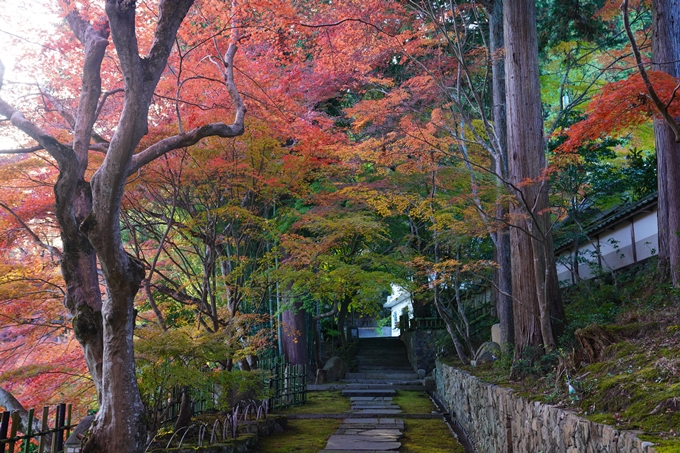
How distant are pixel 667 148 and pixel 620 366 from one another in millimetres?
5033

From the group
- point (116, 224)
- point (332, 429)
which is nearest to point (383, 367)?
point (332, 429)

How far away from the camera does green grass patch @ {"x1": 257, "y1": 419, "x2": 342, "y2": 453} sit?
31.1 ft

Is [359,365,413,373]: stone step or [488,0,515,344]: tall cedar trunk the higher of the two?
[488,0,515,344]: tall cedar trunk

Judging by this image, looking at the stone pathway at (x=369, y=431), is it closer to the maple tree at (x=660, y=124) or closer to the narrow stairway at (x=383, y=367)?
the narrow stairway at (x=383, y=367)

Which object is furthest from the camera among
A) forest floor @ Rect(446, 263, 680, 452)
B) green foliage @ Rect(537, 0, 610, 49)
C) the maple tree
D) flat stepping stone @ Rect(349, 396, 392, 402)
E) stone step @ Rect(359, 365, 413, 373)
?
stone step @ Rect(359, 365, 413, 373)

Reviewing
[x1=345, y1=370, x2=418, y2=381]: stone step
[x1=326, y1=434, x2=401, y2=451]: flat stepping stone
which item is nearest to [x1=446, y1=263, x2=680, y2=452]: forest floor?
[x1=326, y1=434, x2=401, y2=451]: flat stepping stone

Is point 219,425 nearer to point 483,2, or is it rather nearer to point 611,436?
point 611,436

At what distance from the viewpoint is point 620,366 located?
5555 mm

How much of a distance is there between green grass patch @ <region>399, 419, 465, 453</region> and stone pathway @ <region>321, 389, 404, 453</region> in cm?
17

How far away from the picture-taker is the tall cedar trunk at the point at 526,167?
837 cm

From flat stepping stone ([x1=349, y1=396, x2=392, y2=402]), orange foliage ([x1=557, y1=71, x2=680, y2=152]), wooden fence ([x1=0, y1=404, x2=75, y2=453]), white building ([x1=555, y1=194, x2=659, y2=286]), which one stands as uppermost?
orange foliage ([x1=557, y1=71, x2=680, y2=152])

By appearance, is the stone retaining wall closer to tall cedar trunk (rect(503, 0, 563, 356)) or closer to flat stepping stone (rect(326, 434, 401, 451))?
tall cedar trunk (rect(503, 0, 563, 356))

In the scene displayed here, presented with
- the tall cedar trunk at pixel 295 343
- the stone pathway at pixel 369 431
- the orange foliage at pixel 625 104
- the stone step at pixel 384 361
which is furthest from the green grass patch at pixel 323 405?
the orange foliage at pixel 625 104

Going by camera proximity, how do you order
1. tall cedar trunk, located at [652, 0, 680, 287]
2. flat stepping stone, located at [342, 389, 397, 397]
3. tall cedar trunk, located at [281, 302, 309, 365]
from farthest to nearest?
1. tall cedar trunk, located at [281, 302, 309, 365]
2. flat stepping stone, located at [342, 389, 397, 397]
3. tall cedar trunk, located at [652, 0, 680, 287]
